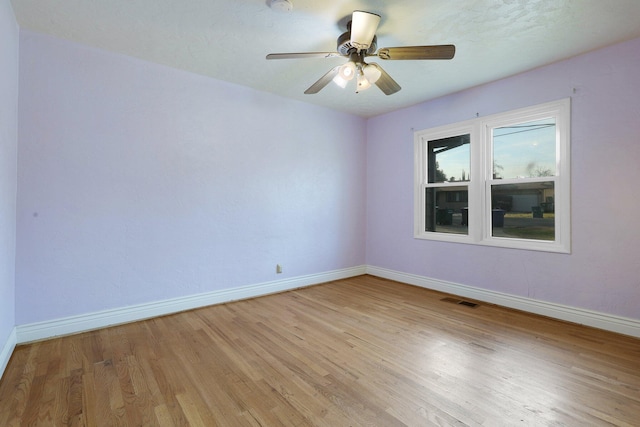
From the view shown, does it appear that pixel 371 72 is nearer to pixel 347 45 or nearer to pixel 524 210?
pixel 347 45

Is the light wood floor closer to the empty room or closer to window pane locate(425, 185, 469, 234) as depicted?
the empty room

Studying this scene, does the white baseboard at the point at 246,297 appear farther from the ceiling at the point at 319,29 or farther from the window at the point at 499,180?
the ceiling at the point at 319,29

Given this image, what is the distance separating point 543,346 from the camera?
8.05 feet

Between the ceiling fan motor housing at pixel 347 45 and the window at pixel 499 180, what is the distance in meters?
1.96

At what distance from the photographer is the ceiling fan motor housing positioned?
2371 mm

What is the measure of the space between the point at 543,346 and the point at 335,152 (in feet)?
11.2

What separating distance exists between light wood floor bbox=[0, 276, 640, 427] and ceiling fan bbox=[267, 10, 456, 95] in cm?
223

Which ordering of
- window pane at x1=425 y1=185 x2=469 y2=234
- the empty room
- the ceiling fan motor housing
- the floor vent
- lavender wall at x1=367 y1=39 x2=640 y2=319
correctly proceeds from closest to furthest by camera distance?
the empty room
the ceiling fan motor housing
lavender wall at x1=367 y1=39 x2=640 y2=319
the floor vent
window pane at x1=425 y1=185 x2=469 y2=234

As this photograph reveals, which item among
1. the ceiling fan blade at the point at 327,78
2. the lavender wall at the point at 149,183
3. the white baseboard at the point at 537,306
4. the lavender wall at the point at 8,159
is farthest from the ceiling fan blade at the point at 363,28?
the white baseboard at the point at 537,306

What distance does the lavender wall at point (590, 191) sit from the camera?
2652 mm

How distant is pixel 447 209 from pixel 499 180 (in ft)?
2.49

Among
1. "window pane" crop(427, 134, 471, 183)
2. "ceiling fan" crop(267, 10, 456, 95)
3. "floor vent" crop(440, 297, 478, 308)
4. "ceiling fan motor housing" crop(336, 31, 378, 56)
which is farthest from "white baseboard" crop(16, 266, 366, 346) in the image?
"ceiling fan motor housing" crop(336, 31, 378, 56)

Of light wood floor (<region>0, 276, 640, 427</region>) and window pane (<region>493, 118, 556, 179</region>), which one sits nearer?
light wood floor (<region>0, 276, 640, 427</region>)

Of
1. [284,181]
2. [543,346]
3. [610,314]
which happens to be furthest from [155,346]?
[610,314]
